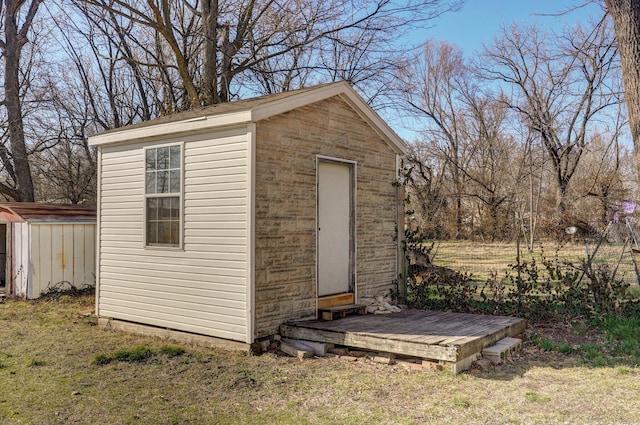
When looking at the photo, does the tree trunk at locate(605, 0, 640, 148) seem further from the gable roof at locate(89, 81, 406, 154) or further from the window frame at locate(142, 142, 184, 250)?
the window frame at locate(142, 142, 184, 250)

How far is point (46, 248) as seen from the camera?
9.70 metres

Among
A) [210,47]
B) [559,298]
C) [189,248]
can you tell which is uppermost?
[210,47]

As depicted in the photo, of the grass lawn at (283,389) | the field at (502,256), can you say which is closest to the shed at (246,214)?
the grass lawn at (283,389)

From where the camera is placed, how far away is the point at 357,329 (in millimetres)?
5777

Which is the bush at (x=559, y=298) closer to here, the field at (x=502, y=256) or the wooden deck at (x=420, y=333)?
the field at (x=502, y=256)

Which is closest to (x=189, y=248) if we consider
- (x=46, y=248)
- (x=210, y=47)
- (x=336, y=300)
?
(x=336, y=300)

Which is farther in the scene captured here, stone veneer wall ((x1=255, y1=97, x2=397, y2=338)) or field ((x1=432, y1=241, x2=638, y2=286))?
field ((x1=432, y1=241, x2=638, y2=286))

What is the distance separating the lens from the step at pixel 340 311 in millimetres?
6352

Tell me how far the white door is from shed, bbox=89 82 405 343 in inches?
0.8

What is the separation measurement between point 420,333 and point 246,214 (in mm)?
2346

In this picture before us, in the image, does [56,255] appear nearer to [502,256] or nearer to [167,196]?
[167,196]

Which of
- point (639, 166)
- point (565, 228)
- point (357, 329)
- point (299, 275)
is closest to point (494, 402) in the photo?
point (357, 329)

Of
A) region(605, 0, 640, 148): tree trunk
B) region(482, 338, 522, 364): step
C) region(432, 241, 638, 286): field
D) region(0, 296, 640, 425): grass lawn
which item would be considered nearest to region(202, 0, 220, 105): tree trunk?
region(432, 241, 638, 286): field

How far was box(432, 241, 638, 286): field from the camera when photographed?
7.41 m
